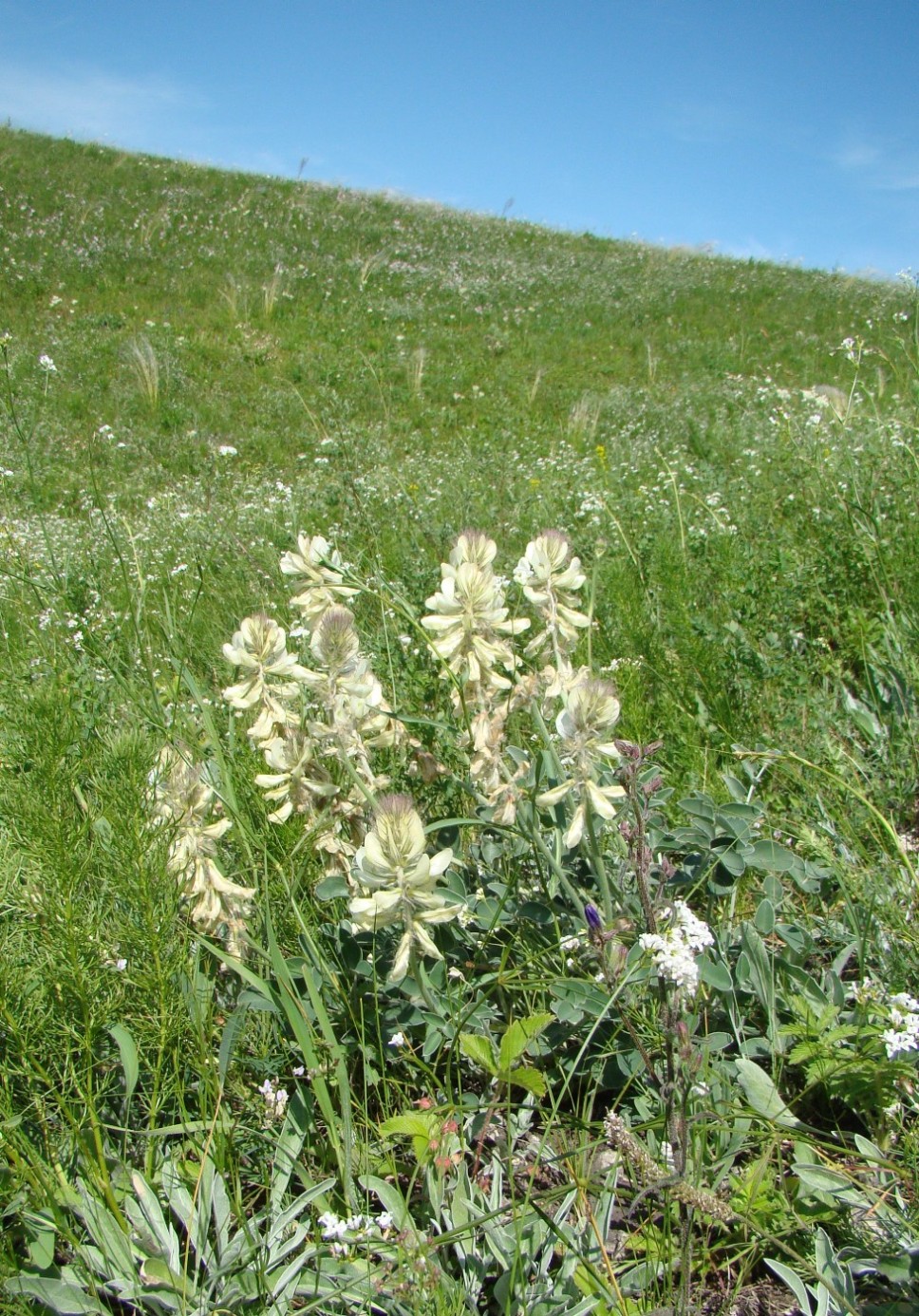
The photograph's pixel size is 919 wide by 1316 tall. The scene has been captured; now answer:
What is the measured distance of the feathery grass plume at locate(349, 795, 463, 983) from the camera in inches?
46.7

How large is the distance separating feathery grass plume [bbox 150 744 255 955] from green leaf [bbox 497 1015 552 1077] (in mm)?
512

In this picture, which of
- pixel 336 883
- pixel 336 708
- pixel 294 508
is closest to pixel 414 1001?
pixel 336 883

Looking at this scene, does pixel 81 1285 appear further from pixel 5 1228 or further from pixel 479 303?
pixel 479 303

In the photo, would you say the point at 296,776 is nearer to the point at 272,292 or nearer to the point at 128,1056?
the point at 128,1056

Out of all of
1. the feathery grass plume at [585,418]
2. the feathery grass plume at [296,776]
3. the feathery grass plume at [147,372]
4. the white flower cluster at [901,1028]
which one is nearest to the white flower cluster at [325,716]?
the feathery grass plume at [296,776]

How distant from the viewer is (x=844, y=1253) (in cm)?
125

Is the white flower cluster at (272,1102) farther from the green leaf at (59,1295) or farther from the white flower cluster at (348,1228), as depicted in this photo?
the green leaf at (59,1295)

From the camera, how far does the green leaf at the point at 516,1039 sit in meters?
1.29

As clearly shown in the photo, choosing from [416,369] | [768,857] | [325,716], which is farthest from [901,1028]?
[416,369]

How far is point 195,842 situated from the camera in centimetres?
152

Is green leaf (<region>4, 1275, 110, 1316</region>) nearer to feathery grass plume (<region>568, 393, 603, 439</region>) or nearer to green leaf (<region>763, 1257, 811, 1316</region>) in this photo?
green leaf (<region>763, 1257, 811, 1316</region>)

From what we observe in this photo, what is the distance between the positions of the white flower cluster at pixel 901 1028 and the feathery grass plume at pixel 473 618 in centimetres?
80

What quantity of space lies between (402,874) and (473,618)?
21.4 inches

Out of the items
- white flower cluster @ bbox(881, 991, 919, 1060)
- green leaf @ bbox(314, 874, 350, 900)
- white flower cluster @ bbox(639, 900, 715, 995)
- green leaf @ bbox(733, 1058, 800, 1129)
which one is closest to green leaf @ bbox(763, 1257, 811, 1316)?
green leaf @ bbox(733, 1058, 800, 1129)
